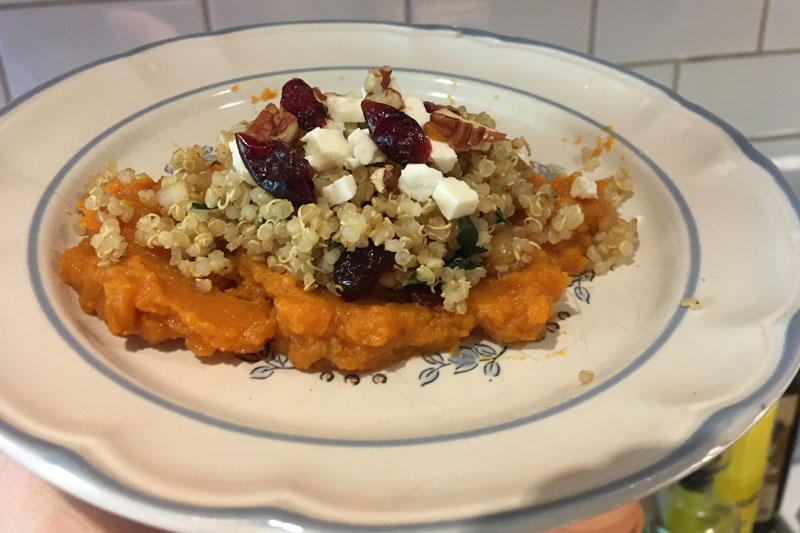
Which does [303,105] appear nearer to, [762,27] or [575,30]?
[575,30]

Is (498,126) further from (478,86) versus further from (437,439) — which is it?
(437,439)

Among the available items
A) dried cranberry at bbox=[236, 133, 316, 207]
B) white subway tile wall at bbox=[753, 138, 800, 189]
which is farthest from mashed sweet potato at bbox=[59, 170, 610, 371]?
white subway tile wall at bbox=[753, 138, 800, 189]

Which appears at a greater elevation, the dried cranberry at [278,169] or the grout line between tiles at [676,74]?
the dried cranberry at [278,169]

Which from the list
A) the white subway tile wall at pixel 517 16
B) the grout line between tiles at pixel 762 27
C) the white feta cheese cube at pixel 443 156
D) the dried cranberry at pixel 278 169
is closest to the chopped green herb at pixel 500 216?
the white feta cheese cube at pixel 443 156

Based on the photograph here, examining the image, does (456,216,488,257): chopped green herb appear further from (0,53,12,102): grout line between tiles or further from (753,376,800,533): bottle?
(0,53,12,102): grout line between tiles

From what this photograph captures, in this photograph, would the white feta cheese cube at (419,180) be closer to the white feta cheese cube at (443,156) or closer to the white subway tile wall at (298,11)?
the white feta cheese cube at (443,156)
